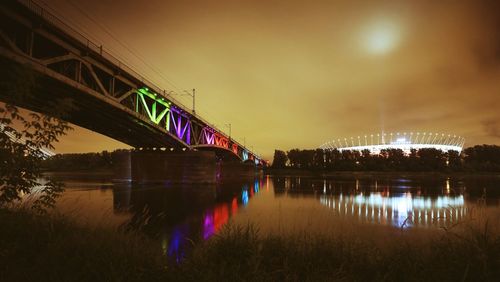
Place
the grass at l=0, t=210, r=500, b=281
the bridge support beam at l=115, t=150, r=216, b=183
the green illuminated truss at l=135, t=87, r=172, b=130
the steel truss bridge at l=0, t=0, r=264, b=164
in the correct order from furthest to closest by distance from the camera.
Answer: the bridge support beam at l=115, t=150, r=216, b=183
the green illuminated truss at l=135, t=87, r=172, b=130
the steel truss bridge at l=0, t=0, r=264, b=164
the grass at l=0, t=210, r=500, b=281

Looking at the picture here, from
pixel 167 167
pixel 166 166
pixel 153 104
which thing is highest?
pixel 153 104

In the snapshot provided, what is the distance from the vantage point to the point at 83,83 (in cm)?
2902

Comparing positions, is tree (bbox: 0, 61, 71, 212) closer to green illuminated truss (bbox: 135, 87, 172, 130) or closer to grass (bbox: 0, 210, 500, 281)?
grass (bbox: 0, 210, 500, 281)

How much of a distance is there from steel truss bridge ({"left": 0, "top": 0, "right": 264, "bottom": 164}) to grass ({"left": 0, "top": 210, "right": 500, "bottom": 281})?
3.07 metres

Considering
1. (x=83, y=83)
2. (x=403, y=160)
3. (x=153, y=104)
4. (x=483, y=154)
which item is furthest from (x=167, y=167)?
(x=483, y=154)

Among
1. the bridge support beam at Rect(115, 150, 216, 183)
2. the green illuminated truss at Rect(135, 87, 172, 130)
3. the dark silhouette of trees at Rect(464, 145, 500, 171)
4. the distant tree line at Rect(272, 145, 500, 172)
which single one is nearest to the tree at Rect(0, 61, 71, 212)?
the green illuminated truss at Rect(135, 87, 172, 130)

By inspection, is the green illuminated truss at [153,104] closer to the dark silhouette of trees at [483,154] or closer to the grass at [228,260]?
the grass at [228,260]

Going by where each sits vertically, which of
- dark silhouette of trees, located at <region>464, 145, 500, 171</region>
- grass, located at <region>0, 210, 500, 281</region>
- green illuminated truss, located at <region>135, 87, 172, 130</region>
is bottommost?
grass, located at <region>0, 210, 500, 281</region>

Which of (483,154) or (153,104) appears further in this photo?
(483,154)

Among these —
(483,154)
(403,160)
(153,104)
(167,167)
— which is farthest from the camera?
(483,154)

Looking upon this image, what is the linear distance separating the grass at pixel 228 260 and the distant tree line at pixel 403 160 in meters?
142

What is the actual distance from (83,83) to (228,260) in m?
27.6

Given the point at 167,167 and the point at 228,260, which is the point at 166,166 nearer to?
the point at 167,167

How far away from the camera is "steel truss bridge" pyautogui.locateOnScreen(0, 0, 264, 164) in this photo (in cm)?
2158
